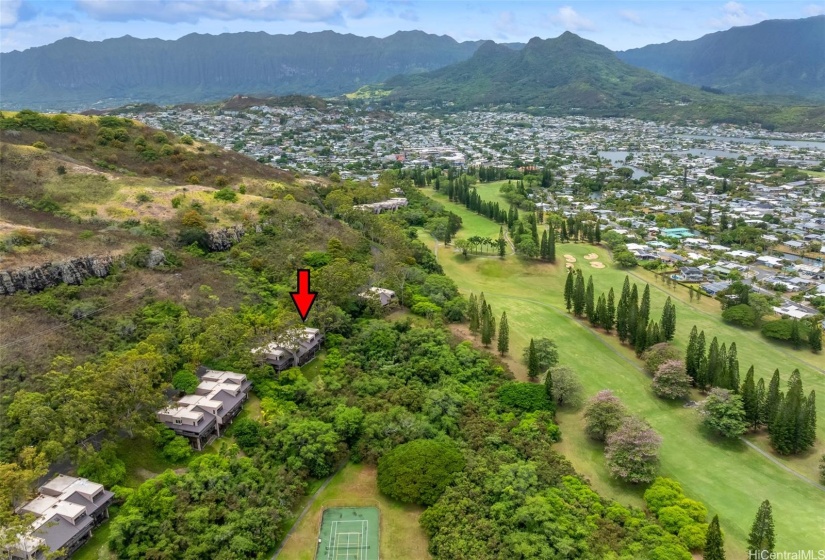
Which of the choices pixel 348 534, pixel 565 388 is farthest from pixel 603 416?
pixel 348 534

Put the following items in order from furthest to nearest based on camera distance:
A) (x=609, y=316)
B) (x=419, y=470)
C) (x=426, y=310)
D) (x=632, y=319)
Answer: (x=426, y=310), (x=609, y=316), (x=632, y=319), (x=419, y=470)

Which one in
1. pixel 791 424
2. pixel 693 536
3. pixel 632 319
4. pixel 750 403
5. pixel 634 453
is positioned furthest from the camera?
pixel 632 319

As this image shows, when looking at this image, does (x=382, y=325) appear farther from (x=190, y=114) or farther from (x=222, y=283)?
(x=190, y=114)

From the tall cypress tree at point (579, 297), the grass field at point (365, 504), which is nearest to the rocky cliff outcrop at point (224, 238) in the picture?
the grass field at point (365, 504)

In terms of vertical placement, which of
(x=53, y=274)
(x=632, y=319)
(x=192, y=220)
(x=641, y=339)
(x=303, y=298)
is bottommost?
(x=641, y=339)

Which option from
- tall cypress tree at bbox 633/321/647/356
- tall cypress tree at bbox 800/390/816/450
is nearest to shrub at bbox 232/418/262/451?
tall cypress tree at bbox 633/321/647/356

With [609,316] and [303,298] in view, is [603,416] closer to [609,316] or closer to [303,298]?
[609,316]
